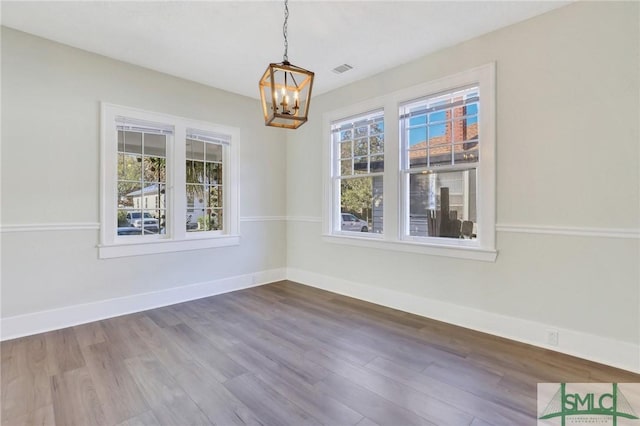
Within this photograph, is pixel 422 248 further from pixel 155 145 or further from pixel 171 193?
pixel 155 145

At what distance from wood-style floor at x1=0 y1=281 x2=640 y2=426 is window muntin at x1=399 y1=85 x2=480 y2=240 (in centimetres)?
112

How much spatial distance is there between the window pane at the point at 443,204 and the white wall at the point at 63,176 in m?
3.02

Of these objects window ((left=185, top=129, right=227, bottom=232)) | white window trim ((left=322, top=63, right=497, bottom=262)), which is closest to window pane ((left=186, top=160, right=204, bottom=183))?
window ((left=185, top=129, right=227, bottom=232))

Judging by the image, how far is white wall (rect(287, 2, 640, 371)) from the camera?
2.32 meters

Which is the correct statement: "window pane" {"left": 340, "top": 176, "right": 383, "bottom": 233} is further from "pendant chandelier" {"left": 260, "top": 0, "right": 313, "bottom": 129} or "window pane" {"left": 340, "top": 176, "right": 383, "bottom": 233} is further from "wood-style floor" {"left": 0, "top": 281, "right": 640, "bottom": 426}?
"pendant chandelier" {"left": 260, "top": 0, "right": 313, "bottom": 129}

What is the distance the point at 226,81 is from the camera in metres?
4.09

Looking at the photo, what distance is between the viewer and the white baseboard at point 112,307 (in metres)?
2.91

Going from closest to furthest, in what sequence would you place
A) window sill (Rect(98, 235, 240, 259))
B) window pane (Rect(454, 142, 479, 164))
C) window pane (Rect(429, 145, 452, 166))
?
window pane (Rect(454, 142, 479, 164))
window pane (Rect(429, 145, 452, 166))
window sill (Rect(98, 235, 240, 259))

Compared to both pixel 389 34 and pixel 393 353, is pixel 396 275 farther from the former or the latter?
pixel 389 34

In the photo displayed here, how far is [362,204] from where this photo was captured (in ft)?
13.8

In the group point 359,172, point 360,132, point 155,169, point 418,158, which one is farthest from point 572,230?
point 155,169

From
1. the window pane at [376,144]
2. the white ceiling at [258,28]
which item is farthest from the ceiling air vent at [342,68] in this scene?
the window pane at [376,144]

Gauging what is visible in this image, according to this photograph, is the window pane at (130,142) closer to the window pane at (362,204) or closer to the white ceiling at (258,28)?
the white ceiling at (258,28)

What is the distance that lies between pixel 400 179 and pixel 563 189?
1.57m
